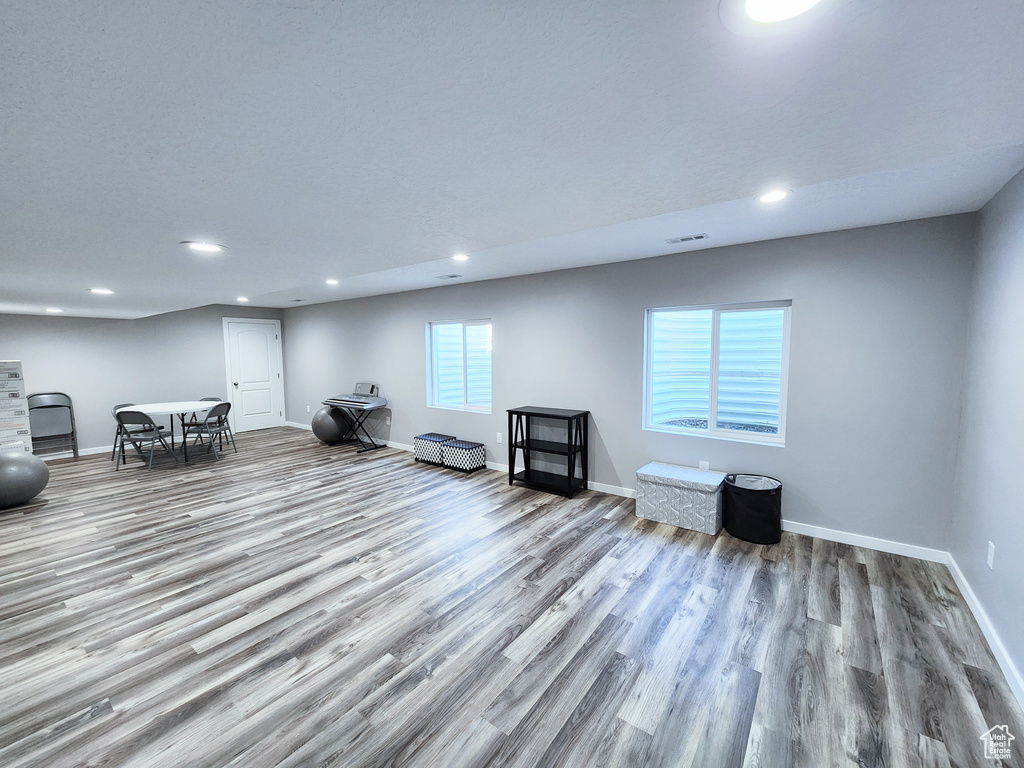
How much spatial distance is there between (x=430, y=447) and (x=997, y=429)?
506cm

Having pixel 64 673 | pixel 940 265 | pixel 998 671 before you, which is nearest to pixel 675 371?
pixel 940 265

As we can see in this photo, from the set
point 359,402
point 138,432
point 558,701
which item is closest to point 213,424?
point 138,432

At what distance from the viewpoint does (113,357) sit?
21.4ft

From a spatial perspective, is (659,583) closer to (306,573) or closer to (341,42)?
(306,573)

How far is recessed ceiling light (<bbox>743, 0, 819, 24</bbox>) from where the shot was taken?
711 millimetres

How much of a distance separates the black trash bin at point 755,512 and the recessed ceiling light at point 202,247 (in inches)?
152

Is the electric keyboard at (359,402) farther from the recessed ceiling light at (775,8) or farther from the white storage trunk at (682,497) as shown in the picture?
the recessed ceiling light at (775,8)

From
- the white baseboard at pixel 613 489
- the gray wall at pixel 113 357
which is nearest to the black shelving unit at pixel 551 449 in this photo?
the white baseboard at pixel 613 489

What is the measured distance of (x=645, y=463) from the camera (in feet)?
13.9

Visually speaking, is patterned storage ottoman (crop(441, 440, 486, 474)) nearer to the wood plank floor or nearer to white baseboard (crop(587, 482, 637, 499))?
white baseboard (crop(587, 482, 637, 499))

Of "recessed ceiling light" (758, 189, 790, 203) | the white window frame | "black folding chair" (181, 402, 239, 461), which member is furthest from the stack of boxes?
"recessed ceiling light" (758, 189, 790, 203)

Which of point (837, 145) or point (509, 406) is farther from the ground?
point (837, 145)

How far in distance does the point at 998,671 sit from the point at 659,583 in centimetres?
152

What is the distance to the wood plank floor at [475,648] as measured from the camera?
1655mm
